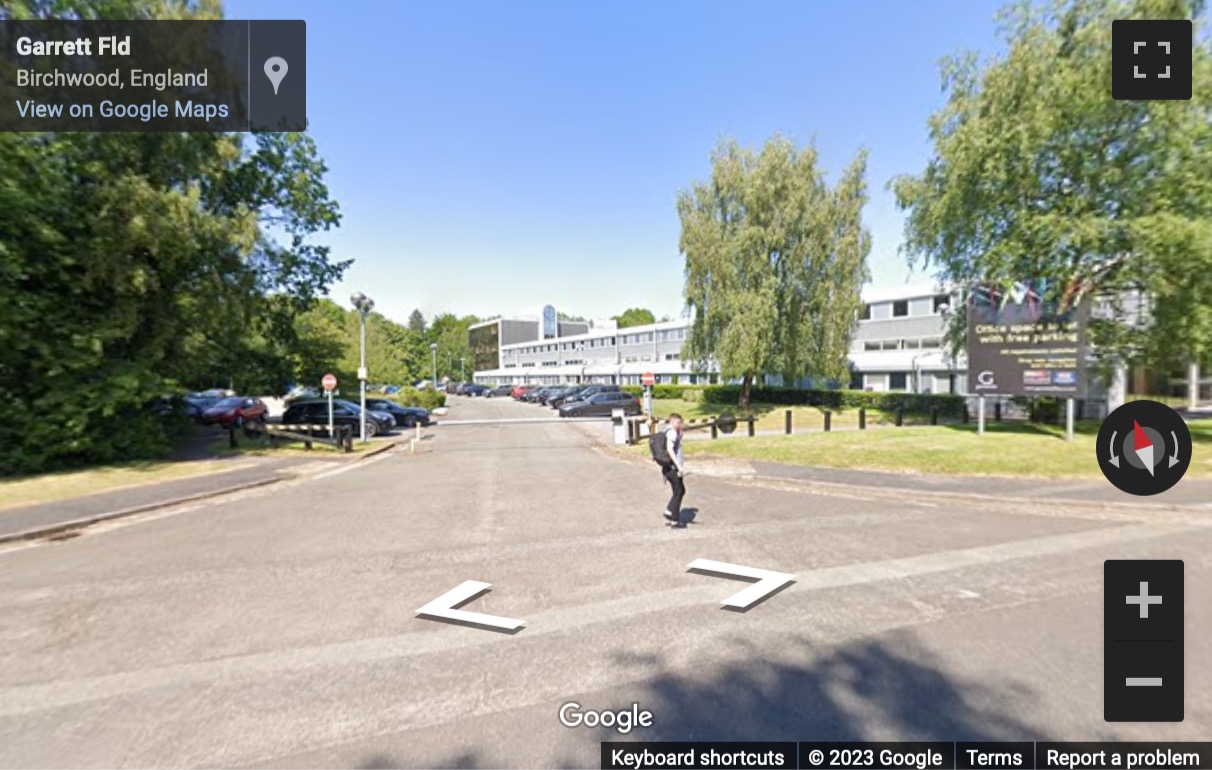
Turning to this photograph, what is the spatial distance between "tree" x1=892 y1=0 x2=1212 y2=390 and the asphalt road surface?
8626mm

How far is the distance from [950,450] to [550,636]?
12347 millimetres

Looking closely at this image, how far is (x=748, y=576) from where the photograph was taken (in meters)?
5.37

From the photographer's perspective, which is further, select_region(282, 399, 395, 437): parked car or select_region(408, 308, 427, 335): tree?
select_region(408, 308, 427, 335): tree

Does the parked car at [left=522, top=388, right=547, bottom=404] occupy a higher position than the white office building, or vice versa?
the white office building

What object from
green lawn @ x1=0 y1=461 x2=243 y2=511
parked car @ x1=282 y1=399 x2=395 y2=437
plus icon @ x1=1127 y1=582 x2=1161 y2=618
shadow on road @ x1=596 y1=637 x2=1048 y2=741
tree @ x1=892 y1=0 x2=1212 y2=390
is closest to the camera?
shadow on road @ x1=596 y1=637 x2=1048 y2=741

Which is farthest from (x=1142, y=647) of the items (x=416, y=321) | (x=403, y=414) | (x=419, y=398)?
(x=416, y=321)

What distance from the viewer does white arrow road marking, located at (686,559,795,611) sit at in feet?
15.5

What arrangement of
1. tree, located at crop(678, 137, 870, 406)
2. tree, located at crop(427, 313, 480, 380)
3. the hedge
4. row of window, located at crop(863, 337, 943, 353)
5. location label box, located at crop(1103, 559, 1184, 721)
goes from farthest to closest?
1. tree, located at crop(427, 313, 480, 380)
2. row of window, located at crop(863, 337, 943, 353)
3. tree, located at crop(678, 137, 870, 406)
4. the hedge
5. location label box, located at crop(1103, 559, 1184, 721)

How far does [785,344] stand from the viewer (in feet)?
80.8

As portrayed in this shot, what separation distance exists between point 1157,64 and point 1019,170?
9.88 m

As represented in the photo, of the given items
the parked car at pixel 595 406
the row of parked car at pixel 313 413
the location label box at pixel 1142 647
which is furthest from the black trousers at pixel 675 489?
the parked car at pixel 595 406

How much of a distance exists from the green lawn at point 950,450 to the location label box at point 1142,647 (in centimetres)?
642

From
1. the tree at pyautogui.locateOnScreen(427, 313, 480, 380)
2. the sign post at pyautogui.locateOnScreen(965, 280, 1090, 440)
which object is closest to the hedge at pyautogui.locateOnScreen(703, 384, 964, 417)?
the sign post at pyautogui.locateOnScreen(965, 280, 1090, 440)

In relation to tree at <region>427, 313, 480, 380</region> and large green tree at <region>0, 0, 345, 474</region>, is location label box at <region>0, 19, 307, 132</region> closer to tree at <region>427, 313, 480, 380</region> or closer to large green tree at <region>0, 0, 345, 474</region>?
large green tree at <region>0, 0, 345, 474</region>
